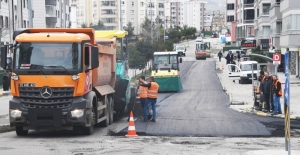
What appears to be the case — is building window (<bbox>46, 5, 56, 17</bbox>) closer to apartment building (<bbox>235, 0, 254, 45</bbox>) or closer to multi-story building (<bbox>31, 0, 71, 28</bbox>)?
multi-story building (<bbox>31, 0, 71, 28</bbox>)

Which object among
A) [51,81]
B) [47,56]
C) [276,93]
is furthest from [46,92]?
[276,93]

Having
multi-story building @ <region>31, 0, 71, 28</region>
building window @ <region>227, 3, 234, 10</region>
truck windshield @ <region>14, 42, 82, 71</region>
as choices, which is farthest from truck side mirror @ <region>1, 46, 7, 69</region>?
building window @ <region>227, 3, 234, 10</region>

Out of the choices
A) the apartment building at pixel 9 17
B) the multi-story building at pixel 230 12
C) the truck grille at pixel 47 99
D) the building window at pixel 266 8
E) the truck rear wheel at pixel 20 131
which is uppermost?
the multi-story building at pixel 230 12

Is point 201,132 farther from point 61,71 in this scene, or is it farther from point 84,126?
point 61,71

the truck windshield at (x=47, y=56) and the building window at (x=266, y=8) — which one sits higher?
the building window at (x=266, y=8)

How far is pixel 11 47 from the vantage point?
18.0 m

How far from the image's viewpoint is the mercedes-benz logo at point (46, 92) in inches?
680

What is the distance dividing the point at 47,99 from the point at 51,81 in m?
0.53

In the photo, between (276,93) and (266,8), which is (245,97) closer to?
(276,93)

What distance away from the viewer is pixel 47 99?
17.3m

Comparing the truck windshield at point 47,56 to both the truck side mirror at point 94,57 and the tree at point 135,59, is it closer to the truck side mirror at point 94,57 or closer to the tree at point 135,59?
the truck side mirror at point 94,57

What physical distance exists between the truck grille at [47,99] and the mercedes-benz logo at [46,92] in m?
0.07

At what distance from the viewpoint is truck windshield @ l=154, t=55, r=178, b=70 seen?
1780 inches

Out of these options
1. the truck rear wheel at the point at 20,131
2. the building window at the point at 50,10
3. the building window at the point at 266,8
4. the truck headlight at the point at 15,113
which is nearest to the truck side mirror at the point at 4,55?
the truck headlight at the point at 15,113
